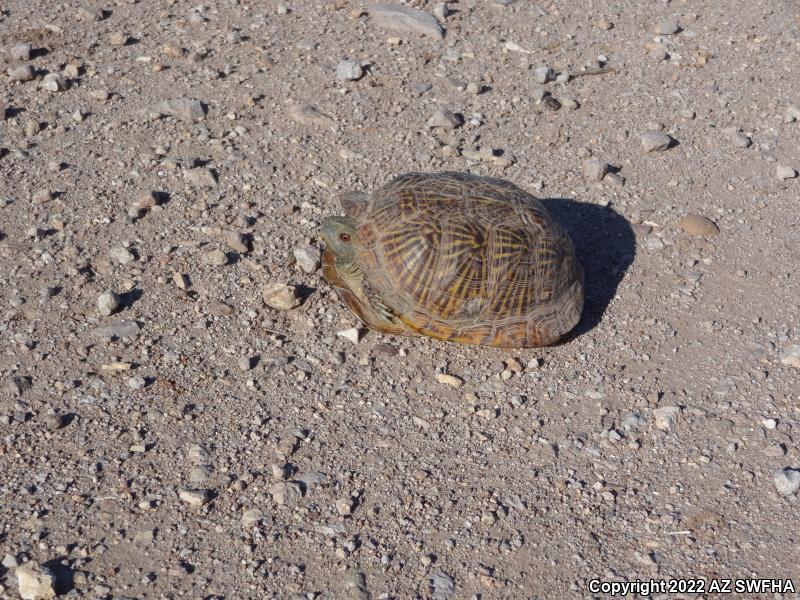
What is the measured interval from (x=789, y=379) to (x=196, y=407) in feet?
10.6

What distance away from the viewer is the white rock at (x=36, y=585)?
11.3ft

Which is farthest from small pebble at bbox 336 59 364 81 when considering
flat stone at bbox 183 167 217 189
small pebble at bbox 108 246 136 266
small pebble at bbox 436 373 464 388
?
small pebble at bbox 436 373 464 388

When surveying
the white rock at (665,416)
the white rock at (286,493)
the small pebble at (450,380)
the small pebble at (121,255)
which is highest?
the white rock at (665,416)

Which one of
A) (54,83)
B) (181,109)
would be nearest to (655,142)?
(181,109)

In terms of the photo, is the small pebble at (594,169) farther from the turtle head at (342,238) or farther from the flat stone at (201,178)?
the flat stone at (201,178)

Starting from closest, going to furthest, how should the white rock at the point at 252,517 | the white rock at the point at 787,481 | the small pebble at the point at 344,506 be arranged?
the white rock at the point at 252,517 → the small pebble at the point at 344,506 → the white rock at the point at 787,481

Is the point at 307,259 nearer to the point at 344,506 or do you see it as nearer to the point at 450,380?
the point at 450,380

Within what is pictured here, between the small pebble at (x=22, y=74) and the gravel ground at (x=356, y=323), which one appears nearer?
the gravel ground at (x=356, y=323)

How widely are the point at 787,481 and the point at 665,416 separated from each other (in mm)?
659

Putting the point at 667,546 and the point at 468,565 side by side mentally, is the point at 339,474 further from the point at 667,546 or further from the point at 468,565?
the point at 667,546

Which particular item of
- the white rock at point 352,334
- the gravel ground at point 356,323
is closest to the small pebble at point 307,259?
the gravel ground at point 356,323

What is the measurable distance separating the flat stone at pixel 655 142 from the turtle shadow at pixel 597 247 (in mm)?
786

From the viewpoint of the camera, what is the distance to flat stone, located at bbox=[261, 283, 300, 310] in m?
4.98

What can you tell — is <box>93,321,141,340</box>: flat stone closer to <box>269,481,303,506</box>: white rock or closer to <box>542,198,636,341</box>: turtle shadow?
<box>269,481,303,506</box>: white rock
